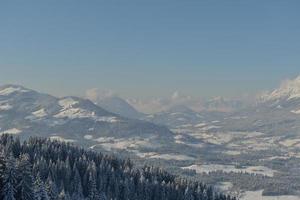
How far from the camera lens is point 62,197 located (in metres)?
148

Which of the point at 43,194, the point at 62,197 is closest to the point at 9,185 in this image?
the point at 43,194

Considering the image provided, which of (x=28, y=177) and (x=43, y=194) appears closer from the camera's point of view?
(x=28, y=177)

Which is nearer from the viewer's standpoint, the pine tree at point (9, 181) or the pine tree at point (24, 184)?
the pine tree at point (9, 181)

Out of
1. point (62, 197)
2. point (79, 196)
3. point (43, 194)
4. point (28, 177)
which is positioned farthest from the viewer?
point (79, 196)

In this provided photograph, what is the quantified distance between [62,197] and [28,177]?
54.5 m

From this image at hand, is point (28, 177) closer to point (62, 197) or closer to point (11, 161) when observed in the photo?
point (11, 161)

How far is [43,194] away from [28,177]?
914 cm

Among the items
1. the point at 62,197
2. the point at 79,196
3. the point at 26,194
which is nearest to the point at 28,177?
the point at 26,194

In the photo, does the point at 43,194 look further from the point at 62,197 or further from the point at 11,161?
the point at 62,197

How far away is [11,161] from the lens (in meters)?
90.6

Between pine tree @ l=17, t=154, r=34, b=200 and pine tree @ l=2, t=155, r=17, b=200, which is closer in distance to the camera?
pine tree @ l=2, t=155, r=17, b=200

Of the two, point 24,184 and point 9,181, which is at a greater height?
point 9,181

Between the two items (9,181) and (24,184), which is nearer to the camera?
(9,181)

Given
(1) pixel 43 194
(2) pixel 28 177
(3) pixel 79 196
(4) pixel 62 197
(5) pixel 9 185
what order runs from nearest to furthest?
(5) pixel 9 185, (2) pixel 28 177, (1) pixel 43 194, (4) pixel 62 197, (3) pixel 79 196
